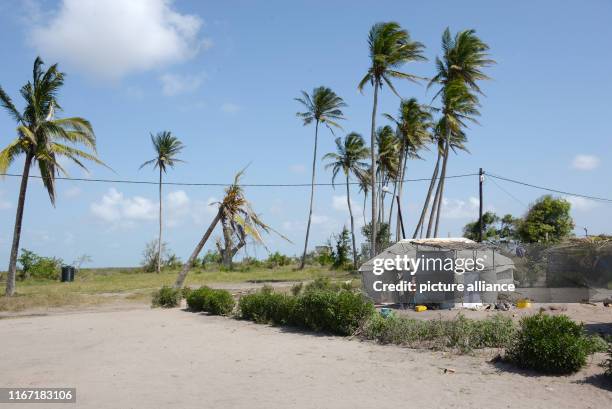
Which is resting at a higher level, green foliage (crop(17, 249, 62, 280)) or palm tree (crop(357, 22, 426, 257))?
palm tree (crop(357, 22, 426, 257))

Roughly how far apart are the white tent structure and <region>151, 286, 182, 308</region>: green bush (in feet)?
22.0

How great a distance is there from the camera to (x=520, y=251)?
19938 millimetres

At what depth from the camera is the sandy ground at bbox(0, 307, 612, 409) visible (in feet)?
23.4

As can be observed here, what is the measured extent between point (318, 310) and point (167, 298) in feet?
28.5

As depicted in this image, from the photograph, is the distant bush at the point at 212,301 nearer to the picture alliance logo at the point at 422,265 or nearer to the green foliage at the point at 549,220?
the picture alliance logo at the point at 422,265

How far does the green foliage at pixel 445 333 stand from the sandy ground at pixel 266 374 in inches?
14.1

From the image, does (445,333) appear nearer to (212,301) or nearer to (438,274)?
(438,274)

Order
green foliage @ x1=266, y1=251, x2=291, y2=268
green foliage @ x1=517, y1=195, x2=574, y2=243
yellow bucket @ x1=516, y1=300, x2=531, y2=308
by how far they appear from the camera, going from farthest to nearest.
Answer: green foliage @ x1=266, y1=251, x2=291, y2=268
green foliage @ x1=517, y1=195, x2=574, y2=243
yellow bucket @ x1=516, y1=300, x2=531, y2=308

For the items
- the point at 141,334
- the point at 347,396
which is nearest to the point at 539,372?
the point at 347,396

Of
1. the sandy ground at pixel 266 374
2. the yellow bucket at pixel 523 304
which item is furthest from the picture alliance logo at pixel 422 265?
the sandy ground at pixel 266 374

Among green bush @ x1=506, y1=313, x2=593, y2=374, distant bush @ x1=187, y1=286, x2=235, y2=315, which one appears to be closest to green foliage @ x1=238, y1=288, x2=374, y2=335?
distant bush @ x1=187, y1=286, x2=235, y2=315

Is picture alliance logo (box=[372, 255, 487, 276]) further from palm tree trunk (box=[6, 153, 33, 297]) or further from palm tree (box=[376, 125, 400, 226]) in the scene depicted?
palm tree (box=[376, 125, 400, 226])

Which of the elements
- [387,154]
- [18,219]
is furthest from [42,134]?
[387,154]

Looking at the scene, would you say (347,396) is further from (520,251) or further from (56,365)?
(520,251)
